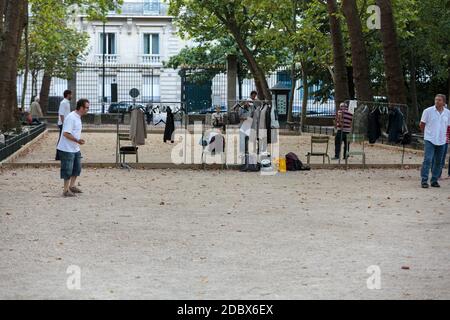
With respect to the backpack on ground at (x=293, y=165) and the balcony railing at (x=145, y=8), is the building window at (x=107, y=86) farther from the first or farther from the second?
the backpack on ground at (x=293, y=165)

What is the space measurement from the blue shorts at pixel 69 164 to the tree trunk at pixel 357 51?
21.6m

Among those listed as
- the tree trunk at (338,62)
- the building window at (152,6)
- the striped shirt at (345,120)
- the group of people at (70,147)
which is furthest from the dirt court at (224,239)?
the building window at (152,6)

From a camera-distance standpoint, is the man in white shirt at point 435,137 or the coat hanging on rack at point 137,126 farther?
the coat hanging on rack at point 137,126

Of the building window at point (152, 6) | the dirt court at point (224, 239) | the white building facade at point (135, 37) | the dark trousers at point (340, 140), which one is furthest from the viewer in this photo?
the building window at point (152, 6)

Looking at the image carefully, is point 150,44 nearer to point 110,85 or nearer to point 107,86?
point 107,86

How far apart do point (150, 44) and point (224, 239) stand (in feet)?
218

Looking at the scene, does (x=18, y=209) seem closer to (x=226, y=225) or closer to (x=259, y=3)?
(x=226, y=225)

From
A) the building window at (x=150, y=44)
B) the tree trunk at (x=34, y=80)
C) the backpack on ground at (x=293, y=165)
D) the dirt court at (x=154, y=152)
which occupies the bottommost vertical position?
the dirt court at (x=154, y=152)

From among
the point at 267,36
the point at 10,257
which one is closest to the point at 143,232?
the point at 10,257

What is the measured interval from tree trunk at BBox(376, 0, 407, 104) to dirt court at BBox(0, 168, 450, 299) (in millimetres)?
14104

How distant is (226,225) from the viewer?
50.1ft

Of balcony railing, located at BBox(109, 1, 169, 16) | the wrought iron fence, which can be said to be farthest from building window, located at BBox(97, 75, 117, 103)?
balcony railing, located at BBox(109, 1, 169, 16)

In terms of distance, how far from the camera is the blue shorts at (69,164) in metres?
18.9

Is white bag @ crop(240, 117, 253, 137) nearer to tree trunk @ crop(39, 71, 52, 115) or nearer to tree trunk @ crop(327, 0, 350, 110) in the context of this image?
tree trunk @ crop(327, 0, 350, 110)
